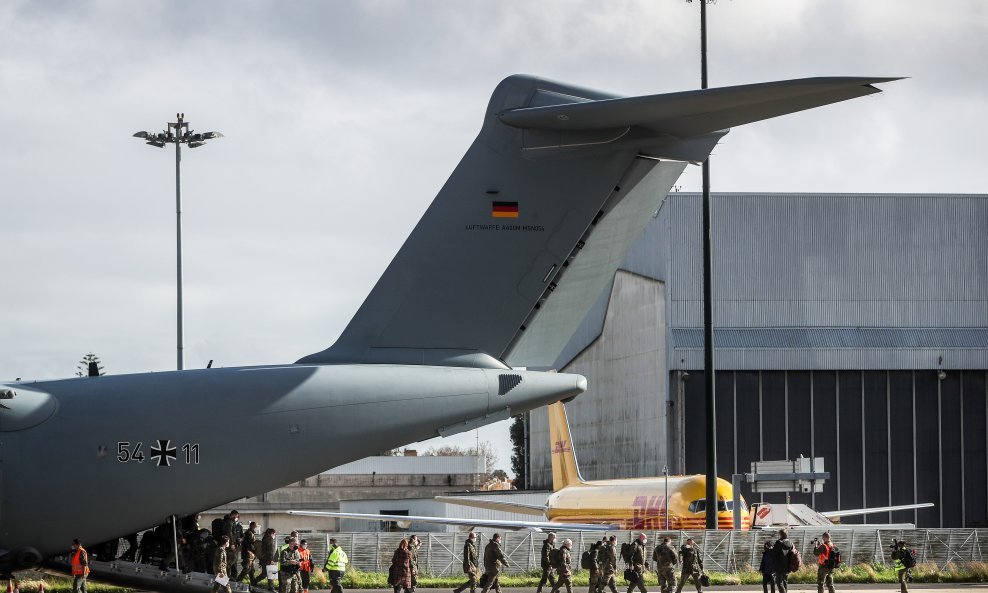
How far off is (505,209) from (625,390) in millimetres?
42741

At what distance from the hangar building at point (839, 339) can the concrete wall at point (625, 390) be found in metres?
0.30

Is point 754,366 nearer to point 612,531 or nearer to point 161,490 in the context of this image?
point 612,531

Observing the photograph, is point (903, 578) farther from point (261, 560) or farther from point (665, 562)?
point (261, 560)

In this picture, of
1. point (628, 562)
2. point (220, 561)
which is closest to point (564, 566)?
point (628, 562)

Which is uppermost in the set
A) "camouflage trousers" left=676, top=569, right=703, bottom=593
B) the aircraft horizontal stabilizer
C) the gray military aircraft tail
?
the aircraft horizontal stabilizer

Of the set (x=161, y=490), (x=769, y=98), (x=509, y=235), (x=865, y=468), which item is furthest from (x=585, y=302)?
(x=865, y=468)

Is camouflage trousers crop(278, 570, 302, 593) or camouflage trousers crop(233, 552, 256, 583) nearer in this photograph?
camouflage trousers crop(233, 552, 256, 583)

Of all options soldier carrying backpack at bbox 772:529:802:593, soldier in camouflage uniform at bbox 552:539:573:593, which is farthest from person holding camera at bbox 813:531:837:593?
soldier in camouflage uniform at bbox 552:539:573:593

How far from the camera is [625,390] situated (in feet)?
182

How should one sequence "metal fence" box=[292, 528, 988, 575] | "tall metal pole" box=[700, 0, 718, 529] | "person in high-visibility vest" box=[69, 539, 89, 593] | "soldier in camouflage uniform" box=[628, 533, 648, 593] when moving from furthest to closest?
1. "tall metal pole" box=[700, 0, 718, 529]
2. "metal fence" box=[292, 528, 988, 575]
3. "soldier in camouflage uniform" box=[628, 533, 648, 593]
4. "person in high-visibility vest" box=[69, 539, 89, 593]

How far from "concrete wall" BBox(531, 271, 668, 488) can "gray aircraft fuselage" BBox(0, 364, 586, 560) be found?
38.9 m

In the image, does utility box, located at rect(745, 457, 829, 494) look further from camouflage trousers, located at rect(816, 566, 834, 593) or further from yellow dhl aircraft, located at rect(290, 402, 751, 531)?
camouflage trousers, located at rect(816, 566, 834, 593)

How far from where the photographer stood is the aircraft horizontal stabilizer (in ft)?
37.1

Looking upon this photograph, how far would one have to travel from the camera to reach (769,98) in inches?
462
